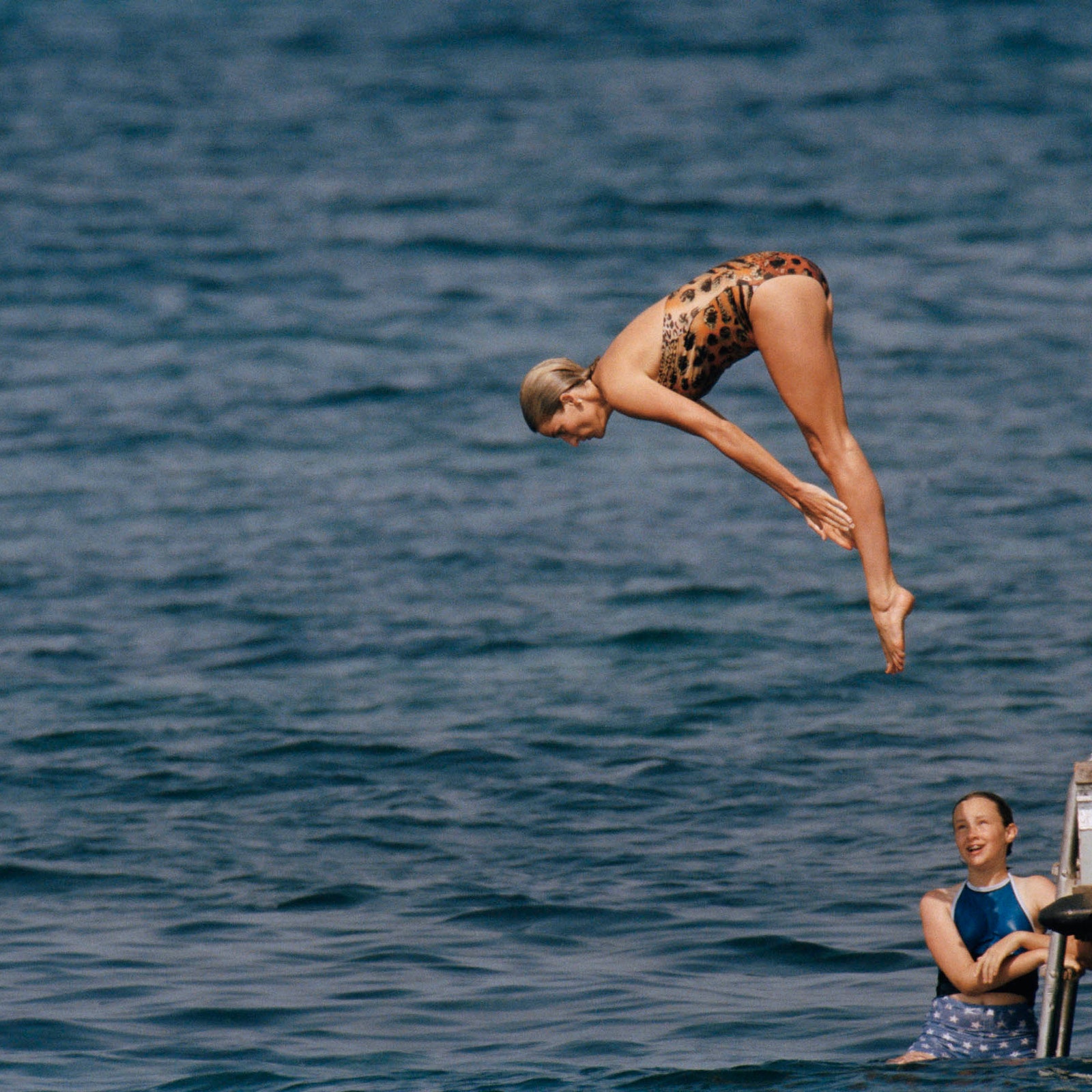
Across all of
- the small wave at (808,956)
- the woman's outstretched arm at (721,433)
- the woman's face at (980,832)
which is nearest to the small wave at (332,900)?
the small wave at (808,956)

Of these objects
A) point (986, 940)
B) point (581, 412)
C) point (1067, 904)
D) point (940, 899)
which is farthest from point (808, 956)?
point (581, 412)

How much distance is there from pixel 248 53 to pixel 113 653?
3905cm

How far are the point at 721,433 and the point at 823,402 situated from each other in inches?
23.3

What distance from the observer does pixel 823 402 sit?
33.2 feet

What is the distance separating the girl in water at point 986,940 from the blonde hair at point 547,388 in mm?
3317

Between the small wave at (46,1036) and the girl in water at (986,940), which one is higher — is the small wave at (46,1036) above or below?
below

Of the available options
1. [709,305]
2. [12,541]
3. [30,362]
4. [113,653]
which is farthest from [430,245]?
[709,305]

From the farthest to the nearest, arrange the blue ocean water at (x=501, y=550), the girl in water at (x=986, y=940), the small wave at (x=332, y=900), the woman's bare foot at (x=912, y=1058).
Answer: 1. the small wave at (x=332, y=900)
2. the blue ocean water at (x=501, y=550)
3. the woman's bare foot at (x=912, y=1058)
4. the girl in water at (x=986, y=940)

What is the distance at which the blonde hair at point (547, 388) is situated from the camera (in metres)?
10.4

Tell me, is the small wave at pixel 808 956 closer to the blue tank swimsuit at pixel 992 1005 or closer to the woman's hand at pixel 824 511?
the blue tank swimsuit at pixel 992 1005

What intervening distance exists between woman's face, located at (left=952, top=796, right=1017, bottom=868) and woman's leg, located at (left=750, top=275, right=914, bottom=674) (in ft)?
5.44

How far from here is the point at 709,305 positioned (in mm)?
10117

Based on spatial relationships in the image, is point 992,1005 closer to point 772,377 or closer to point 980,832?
point 980,832

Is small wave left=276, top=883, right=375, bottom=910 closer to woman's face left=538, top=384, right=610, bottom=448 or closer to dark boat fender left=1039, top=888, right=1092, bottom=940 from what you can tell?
woman's face left=538, top=384, right=610, bottom=448
